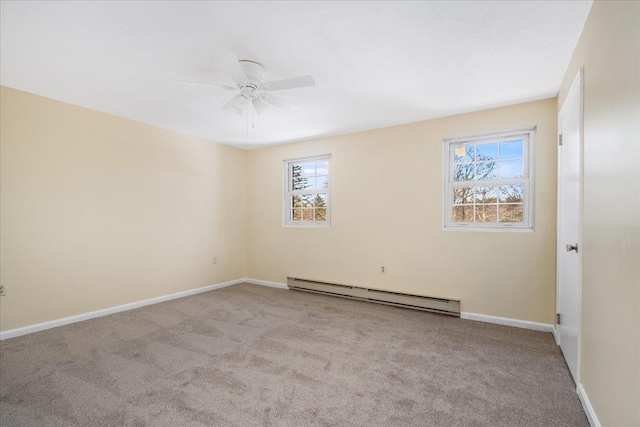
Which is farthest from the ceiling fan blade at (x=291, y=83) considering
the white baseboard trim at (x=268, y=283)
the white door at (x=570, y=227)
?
the white baseboard trim at (x=268, y=283)

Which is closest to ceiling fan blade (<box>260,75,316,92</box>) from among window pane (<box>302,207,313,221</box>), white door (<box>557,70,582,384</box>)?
white door (<box>557,70,582,384</box>)

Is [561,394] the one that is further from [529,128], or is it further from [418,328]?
[529,128]

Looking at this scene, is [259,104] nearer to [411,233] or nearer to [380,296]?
[411,233]

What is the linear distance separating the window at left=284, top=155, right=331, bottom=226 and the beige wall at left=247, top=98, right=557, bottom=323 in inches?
5.6

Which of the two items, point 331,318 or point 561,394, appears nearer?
point 561,394

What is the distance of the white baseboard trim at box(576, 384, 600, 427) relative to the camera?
5.05 feet

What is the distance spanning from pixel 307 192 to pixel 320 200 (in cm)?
28

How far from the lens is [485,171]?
11.3 feet

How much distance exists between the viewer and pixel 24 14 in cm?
181

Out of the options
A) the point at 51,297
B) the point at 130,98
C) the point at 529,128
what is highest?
the point at 130,98

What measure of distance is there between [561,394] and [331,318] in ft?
6.82

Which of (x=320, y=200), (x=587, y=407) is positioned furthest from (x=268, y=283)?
(x=587, y=407)

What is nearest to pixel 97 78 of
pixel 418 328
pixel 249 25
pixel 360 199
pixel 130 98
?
pixel 130 98

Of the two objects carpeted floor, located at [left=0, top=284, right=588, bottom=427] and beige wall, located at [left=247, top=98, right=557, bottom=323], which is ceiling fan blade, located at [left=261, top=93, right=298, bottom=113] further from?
carpeted floor, located at [left=0, top=284, right=588, bottom=427]
